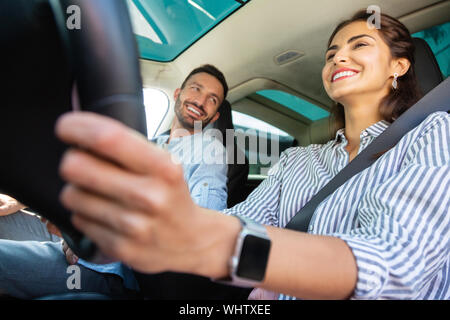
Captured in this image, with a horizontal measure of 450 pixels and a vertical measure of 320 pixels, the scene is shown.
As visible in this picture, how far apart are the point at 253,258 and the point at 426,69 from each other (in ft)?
4.00

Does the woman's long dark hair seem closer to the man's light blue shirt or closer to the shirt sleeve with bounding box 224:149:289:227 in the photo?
the shirt sleeve with bounding box 224:149:289:227

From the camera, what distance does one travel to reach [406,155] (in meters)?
0.76

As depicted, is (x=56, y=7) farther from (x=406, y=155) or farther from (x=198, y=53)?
(x=198, y=53)

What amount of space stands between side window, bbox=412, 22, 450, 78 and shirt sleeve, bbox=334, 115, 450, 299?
114 cm

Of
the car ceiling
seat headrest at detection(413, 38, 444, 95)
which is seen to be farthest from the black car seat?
seat headrest at detection(413, 38, 444, 95)

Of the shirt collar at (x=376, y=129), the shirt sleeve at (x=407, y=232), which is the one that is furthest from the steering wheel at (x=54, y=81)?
the shirt collar at (x=376, y=129)

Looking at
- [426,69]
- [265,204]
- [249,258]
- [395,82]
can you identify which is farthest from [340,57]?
[249,258]

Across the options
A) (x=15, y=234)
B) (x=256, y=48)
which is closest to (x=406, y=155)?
(x=256, y=48)

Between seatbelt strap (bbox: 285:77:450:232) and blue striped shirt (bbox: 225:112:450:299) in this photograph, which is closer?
blue striped shirt (bbox: 225:112:450:299)

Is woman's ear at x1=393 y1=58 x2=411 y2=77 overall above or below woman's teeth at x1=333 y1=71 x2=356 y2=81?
above

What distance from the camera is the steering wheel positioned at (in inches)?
13.6

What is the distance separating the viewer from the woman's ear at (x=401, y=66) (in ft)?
3.72

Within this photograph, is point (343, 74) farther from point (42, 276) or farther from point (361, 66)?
point (42, 276)

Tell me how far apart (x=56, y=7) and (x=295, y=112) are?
2.34 metres
